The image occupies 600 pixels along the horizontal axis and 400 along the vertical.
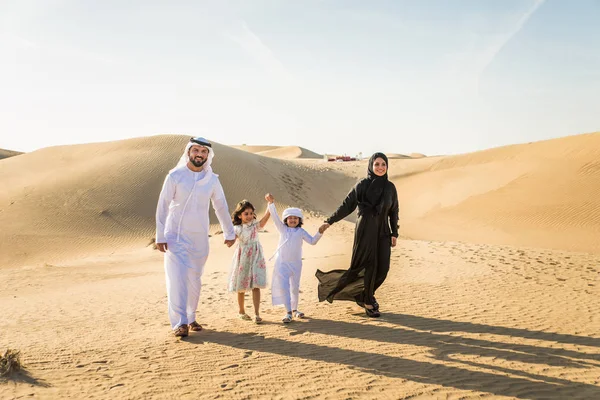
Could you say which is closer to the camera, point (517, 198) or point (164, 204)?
point (164, 204)

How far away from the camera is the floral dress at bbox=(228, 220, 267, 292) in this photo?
6602 millimetres

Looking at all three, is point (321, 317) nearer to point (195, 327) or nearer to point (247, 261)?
point (247, 261)

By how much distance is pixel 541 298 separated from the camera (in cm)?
862

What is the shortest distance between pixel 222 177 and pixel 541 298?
23491 millimetres

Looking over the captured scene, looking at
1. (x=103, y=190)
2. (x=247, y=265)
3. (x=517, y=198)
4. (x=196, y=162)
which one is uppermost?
(x=517, y=198)

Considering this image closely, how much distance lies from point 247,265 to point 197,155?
1656mm

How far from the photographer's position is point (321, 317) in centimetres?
714

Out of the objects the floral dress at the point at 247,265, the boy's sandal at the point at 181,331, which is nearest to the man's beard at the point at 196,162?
the floral dress at the point at 247,265

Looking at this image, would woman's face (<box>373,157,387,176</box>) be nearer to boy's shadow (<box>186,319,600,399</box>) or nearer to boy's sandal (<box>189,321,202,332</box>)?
boy's shadow (<box>186,319,600,399</box>)

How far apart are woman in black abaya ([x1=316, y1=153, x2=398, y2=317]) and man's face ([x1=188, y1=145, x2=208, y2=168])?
6.63 feet

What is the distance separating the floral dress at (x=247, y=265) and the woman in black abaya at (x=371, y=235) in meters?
1.09

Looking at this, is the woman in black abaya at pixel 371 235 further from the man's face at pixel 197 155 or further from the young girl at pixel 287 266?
the man's face at pixel 197 155

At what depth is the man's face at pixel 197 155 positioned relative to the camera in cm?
593

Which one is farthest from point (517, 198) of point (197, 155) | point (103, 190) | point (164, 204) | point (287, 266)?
point (164, 204)
